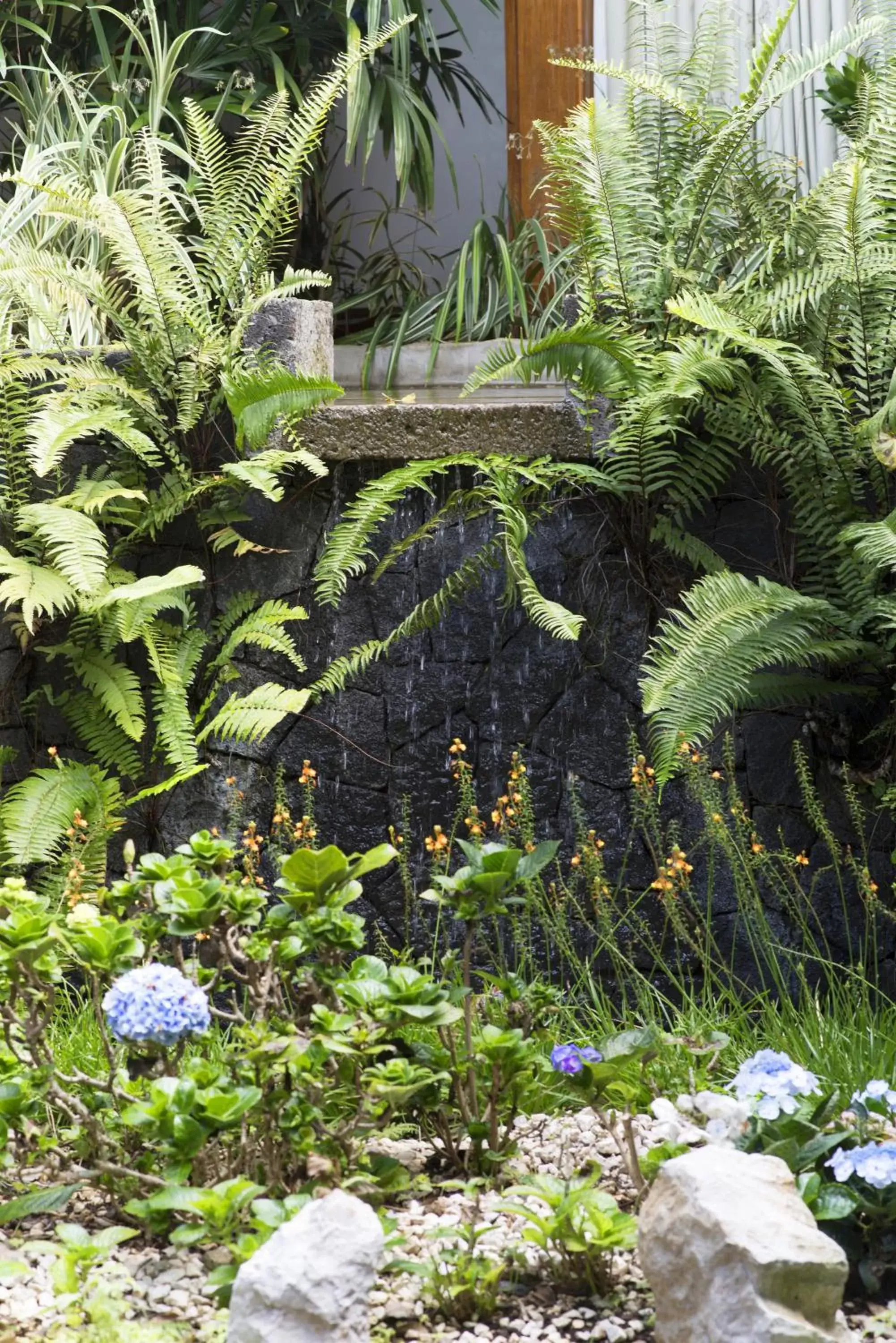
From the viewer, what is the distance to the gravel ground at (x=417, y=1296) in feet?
6.15

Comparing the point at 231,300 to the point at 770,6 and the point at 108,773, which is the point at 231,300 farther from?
the point at 770,6

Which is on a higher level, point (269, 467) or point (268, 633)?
point (269, 467)

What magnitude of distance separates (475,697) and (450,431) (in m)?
0.72

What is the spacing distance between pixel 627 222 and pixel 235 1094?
2322 mm

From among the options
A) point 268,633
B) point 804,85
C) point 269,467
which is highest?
point 804,85

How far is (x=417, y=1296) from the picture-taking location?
1.97 m

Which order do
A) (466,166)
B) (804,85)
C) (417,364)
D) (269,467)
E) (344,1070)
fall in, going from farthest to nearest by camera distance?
(466,166), (417,364), (804,85), (269,467), (344,1070)

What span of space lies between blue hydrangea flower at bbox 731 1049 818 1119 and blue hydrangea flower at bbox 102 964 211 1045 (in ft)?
2.91

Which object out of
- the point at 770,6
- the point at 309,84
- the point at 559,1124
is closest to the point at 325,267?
the point at 309,84

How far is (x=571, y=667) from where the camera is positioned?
11.5ft

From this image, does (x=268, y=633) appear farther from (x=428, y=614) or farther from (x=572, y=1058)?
(x=572, y=1058)

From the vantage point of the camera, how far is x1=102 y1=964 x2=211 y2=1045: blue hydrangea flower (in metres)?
1.98

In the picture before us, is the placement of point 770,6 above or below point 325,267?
above

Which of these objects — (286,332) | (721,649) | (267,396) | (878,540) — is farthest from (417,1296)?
(286,332)
